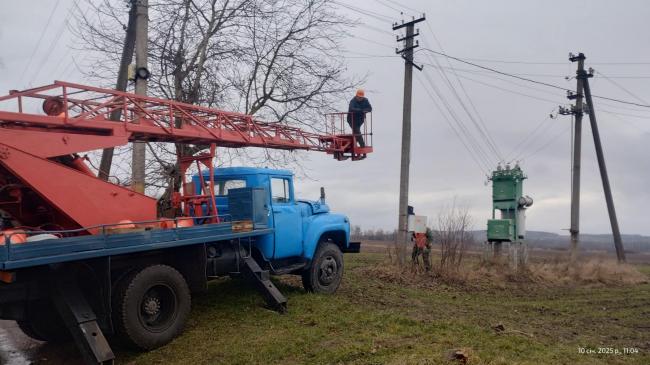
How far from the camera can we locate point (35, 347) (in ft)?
26.3

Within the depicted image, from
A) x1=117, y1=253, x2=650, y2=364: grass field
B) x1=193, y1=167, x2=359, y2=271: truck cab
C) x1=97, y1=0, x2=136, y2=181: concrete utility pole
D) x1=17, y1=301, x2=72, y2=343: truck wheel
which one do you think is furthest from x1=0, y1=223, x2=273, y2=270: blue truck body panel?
x1=97, y1=0, x2=136, y2=181: concrete utility pole

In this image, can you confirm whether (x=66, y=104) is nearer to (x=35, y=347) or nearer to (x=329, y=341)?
(x=35, y=347)

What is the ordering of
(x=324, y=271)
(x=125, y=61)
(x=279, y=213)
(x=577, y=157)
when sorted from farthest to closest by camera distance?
(x=577, y=157) < (x=125, y=61) < (x=324, y=271) < (x=279, y=213)

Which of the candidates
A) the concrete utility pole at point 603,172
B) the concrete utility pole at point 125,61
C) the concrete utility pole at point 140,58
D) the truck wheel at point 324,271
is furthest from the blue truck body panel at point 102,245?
the concrete utility pole at point 603,172

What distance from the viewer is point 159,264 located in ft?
25.0

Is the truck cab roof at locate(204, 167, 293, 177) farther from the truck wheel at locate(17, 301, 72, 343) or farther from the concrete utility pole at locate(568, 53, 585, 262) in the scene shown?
the concrete utility pole at locate(568, 53, 585, 262)

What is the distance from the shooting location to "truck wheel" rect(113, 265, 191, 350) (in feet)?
22.9

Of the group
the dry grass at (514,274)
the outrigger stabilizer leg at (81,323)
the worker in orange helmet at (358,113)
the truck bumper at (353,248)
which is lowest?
the dry grass at (514,274)

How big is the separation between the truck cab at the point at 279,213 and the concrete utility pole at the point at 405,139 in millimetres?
6240

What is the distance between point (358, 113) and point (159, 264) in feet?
23.8

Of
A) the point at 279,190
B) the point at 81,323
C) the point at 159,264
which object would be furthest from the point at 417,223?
the point at 81,323

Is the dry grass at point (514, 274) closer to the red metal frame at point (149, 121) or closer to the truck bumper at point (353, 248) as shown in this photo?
the truck bumper at point (353, 248)

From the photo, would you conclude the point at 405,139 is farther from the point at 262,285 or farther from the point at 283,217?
the point at 262,285

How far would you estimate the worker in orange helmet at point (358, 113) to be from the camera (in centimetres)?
1338
